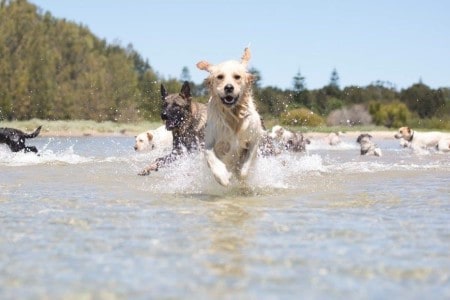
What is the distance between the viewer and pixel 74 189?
320 inches

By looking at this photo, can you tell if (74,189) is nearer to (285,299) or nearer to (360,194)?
(360,194)

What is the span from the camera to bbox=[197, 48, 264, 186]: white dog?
7633mm

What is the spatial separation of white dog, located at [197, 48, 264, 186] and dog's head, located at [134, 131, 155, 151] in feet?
29.2

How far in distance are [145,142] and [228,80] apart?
372 inches

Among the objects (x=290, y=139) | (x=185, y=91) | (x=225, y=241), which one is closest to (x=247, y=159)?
(x=185, y=91)

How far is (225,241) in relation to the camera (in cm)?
451

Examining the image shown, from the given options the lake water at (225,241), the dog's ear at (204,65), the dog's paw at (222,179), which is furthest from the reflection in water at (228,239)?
the dog's ear at (204,65)

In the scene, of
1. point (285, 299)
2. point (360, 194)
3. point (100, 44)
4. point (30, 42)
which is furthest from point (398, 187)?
point (100, 44)

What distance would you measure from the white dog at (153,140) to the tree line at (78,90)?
32.5 metres

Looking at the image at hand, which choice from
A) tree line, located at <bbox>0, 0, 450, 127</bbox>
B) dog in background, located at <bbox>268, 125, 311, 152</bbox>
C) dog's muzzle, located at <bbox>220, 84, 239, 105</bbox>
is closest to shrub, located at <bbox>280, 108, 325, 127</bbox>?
tree line, located at <bbox>0, 0, 450, 127</bbox>

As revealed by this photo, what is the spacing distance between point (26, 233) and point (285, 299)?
2.29 metres

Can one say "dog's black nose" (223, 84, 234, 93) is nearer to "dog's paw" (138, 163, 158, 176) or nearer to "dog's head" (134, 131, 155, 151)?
"dog's paw" (138, 163, 158, 176)

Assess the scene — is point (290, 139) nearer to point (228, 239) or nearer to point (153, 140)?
point (153, 140)

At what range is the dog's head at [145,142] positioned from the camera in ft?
55.0
